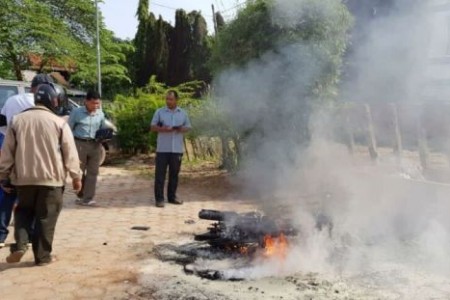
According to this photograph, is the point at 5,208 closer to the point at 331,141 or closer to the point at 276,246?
the point at 276,246

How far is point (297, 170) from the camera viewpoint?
809 cm

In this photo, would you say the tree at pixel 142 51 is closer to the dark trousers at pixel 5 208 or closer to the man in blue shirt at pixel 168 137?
the man in blue shirt at pixel 168 137

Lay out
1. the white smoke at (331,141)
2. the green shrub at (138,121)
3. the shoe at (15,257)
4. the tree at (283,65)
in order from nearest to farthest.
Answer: the shoe at (15,257), the white smoke at (331,141), the tree at (283,65), the green shrub at (138,121)

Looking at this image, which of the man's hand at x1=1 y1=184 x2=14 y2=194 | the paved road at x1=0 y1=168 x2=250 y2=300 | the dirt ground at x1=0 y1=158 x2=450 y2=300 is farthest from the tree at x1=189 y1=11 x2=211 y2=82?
the man's hand at x1=1 y1=184 x2=14 y2=194

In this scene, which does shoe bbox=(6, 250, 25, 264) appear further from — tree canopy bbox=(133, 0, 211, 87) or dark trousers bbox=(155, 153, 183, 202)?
tree canopy bbox=(133, 0, 211, 87)

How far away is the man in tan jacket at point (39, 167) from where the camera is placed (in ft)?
14.7

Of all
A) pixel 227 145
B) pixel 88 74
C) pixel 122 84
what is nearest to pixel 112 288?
pixel 227 145

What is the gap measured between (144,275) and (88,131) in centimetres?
343

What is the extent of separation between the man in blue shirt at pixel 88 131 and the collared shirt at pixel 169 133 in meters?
0.86

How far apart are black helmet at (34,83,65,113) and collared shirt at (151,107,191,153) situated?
2842 millimetres

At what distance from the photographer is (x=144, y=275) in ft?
14.5

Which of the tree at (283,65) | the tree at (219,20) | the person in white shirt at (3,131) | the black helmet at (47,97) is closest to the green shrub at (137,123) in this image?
the tree at (219,20)

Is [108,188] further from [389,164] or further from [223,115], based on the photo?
[389,164]

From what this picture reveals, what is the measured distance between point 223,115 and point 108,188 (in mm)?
2610
